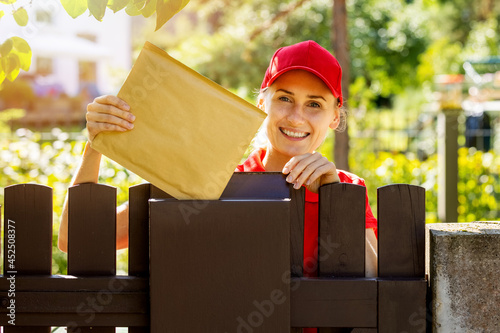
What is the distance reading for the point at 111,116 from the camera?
1.34m

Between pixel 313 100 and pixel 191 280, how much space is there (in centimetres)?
73

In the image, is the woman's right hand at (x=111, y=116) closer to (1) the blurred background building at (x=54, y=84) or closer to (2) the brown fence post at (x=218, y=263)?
(2) the brown fence post at (x=218, y=263)

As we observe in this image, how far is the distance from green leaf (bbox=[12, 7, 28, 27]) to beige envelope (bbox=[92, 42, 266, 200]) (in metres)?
0.45

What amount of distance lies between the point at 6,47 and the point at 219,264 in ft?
2.70

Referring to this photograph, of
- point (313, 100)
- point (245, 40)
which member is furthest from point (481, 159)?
point (313, 100)

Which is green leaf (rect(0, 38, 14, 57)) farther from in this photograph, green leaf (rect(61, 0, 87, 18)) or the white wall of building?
the white wall of building

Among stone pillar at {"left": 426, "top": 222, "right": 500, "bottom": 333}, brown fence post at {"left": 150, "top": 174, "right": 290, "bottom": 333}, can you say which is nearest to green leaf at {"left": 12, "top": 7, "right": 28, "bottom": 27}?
brown fence post at {"left": 150, "top": 174, "right": 290, "bottom": 333}

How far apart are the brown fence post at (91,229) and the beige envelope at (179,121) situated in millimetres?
219

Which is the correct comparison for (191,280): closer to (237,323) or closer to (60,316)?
(237,323)

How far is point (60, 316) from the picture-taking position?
149 cm

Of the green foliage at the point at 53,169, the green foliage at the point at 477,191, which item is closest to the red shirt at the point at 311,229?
the green foliage at the point at 53,169

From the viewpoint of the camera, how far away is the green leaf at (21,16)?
1.57 metres

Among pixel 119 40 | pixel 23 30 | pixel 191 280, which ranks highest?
pixel 119 40

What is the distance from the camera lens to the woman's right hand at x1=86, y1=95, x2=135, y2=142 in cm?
134
